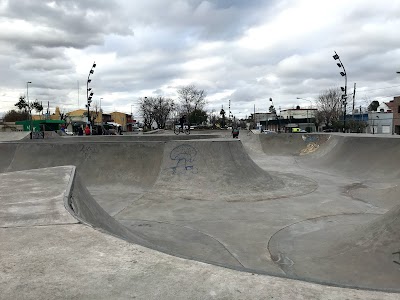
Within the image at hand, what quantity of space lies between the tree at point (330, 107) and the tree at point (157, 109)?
33.7 meters

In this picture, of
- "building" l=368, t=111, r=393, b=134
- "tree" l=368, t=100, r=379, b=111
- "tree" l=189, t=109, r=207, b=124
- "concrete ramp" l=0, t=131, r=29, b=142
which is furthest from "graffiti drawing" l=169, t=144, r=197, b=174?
"tree" l=368, t=100, r=379, b=111

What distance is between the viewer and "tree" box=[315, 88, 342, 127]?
6719 cm

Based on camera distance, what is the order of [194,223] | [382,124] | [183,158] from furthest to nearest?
[382,124]
[183,158]
[194,223]

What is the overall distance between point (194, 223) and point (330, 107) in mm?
68766

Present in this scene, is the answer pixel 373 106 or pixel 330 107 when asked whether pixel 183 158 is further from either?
pixel 373 106

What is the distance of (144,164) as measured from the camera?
39.0 feet

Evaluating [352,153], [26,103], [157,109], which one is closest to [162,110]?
[157,109]

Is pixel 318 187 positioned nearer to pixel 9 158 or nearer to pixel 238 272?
pixel 238 272

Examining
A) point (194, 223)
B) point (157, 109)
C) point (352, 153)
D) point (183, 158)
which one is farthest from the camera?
point (157, 109)

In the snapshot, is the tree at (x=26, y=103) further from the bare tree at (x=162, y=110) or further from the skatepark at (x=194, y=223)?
the skatepark at (x=194, y=223)

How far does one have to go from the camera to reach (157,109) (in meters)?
80.1

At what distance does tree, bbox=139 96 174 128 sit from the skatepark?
205 feet

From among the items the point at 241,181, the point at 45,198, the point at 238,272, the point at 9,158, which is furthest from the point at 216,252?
the point at 9,158

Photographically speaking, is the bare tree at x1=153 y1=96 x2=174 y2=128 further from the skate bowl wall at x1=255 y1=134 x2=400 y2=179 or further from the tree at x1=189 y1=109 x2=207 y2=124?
the skate bowl wall at x1=255 y1=134 x2=400 y2=179
